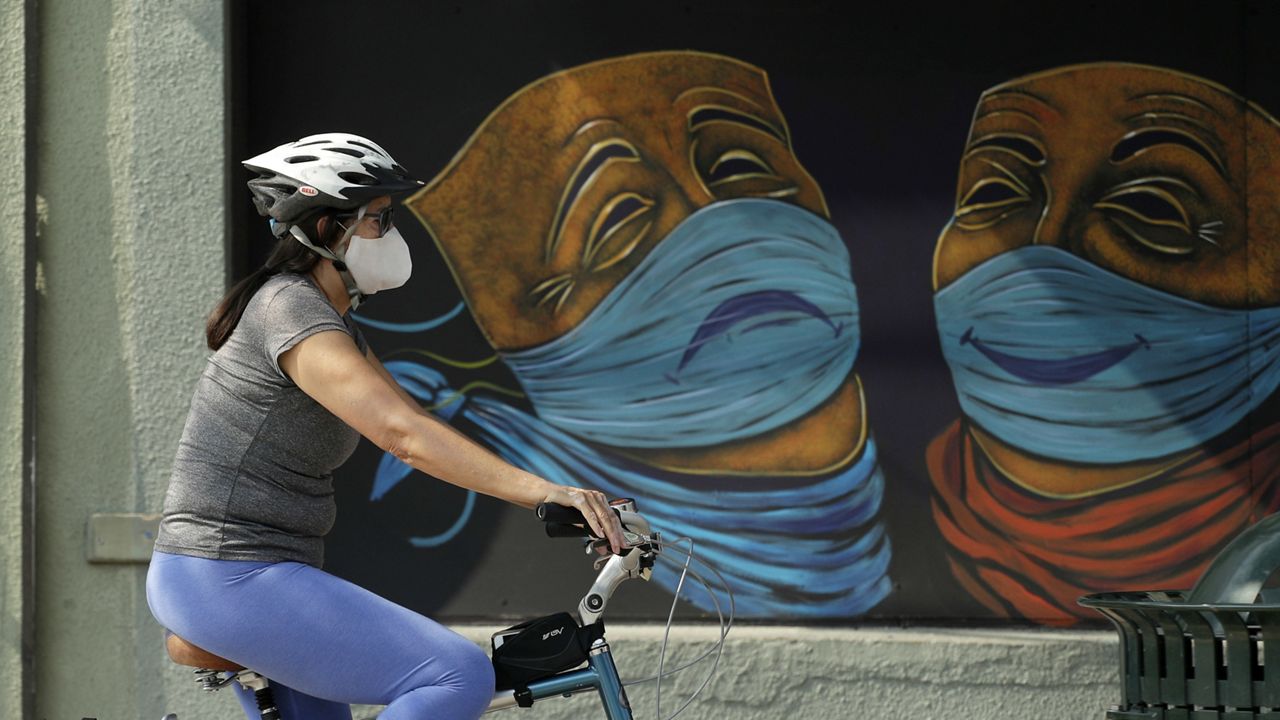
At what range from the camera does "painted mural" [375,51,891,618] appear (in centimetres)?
577


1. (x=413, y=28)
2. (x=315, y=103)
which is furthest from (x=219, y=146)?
(x=413, y=28)

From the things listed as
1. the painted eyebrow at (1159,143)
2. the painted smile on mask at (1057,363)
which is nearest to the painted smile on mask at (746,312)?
the painted smile on mask at (1057,363)

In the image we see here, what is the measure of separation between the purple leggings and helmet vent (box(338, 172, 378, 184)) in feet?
2.76

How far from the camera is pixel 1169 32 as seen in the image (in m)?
5.77

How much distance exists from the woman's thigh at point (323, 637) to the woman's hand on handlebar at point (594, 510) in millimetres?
356

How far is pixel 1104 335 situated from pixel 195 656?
3.84m

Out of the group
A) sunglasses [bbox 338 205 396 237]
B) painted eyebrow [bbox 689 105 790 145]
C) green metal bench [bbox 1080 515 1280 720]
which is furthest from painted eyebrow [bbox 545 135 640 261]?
green metal bench [bbox 1080 515 1280 720]

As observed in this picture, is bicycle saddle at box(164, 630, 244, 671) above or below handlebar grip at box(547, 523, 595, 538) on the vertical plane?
below

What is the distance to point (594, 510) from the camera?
115 inches

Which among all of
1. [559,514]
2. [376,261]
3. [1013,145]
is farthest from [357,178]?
[1013,145]

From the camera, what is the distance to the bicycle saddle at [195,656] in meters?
3.07

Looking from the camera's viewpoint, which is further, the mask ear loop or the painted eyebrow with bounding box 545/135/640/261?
the painted eyebrow with bounding box 545/135/640/261

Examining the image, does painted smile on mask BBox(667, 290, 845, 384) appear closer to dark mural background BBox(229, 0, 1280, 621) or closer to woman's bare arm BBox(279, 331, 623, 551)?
dark mural background BBox(229, 0, 1280, 621)

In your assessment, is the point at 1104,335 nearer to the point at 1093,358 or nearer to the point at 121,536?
the point at 1093,358
